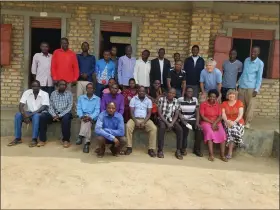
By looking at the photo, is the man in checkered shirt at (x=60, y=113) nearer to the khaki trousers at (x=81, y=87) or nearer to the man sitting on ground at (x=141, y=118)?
the khaki trousers at (x=81, y=87)

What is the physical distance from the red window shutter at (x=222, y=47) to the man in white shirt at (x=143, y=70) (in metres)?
2.02

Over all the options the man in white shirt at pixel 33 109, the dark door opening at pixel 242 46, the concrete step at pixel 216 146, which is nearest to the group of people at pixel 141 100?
the man in white shirt at pixel 33 109

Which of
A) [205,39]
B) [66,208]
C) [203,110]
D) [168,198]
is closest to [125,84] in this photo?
[203,110]

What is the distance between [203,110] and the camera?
684cm

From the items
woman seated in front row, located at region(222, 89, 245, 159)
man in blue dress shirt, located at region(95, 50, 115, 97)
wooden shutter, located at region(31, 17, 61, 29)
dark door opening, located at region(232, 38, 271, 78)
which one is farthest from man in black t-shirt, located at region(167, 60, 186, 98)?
wooden shutter, located at region(31, 17, 61, 29)

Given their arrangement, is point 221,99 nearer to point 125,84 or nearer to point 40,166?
point 125,84

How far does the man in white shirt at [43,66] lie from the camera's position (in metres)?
7.21

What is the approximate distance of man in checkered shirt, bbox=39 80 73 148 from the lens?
22.3ft

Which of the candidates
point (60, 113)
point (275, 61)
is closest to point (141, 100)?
point (60, 113)

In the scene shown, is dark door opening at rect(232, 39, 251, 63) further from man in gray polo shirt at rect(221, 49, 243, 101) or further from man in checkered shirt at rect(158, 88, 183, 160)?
man in checkered shirt at rect(158, 88, 183, 160)

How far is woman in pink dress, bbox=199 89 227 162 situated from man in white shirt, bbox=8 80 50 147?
3.04m

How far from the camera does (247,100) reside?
7.19 m

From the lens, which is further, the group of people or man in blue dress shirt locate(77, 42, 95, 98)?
man in blue dress shirt locate(77, 42, 95, 98)

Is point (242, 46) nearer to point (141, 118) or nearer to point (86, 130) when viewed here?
point (141, 118)
